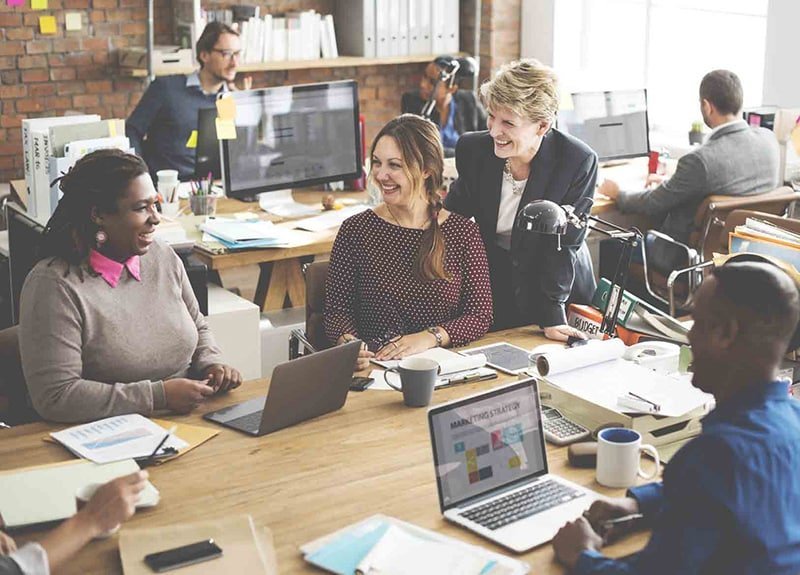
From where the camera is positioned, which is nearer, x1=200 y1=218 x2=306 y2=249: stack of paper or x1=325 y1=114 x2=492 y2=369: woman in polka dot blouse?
x1=325 y1=114 x2=492 y2=369: woman in polka dot blouse

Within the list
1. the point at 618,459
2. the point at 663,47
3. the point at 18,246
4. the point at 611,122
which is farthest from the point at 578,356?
the point at 663,47

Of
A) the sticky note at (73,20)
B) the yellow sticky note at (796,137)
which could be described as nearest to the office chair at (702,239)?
the yellow sticky note at (796,137)

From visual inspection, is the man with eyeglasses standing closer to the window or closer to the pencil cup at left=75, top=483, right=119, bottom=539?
the window

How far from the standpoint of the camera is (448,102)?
6008 mm

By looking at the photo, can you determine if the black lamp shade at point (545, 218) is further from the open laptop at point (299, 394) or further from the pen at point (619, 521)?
the pen at point (619, 521)

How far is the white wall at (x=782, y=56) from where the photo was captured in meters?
5.44

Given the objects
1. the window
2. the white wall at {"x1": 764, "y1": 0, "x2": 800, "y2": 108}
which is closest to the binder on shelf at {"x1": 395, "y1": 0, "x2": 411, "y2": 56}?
the window

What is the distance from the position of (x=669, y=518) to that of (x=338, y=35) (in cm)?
560

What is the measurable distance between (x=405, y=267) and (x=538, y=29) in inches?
164

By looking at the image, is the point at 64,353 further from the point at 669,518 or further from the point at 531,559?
the point at 669,518

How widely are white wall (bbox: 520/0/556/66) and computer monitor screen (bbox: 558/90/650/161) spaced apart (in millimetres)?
1151

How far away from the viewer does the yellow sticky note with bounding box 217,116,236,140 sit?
437 centimetres

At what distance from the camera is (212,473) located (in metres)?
2.26

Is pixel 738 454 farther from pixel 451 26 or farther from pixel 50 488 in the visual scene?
pixel 451 26
